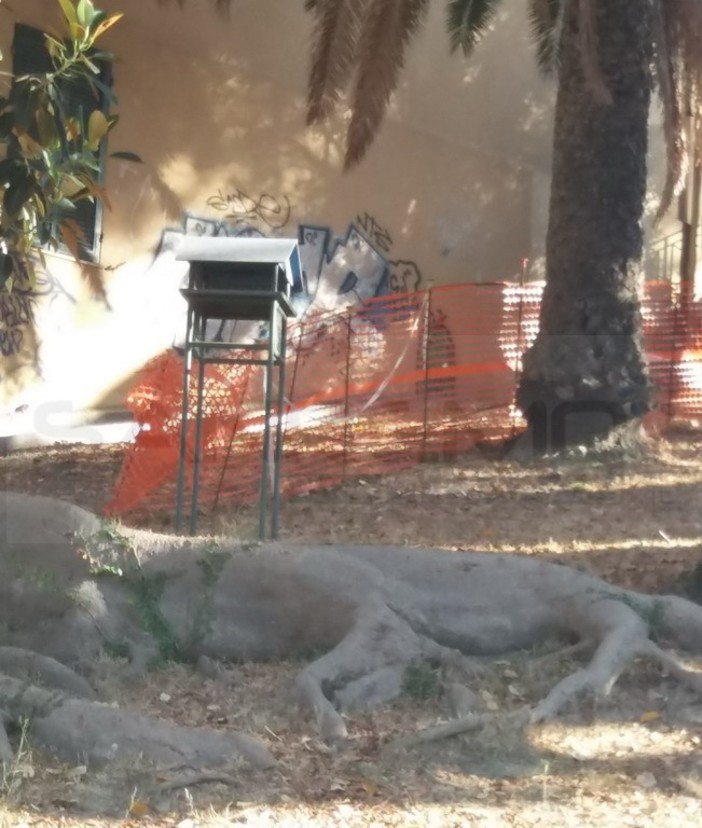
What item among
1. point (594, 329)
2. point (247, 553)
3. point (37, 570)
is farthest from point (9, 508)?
point (594, 329)

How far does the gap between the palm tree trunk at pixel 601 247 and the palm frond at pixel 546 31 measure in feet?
7.32

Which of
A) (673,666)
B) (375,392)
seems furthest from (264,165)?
(673,666)

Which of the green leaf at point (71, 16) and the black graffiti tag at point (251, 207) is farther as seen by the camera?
the black graffiti tag at point (251, 207)

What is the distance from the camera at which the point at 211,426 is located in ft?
28.7

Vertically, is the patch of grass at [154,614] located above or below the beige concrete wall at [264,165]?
below

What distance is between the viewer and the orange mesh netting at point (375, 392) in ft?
28.7

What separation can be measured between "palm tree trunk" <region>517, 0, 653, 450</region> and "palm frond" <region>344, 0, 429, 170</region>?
146cm

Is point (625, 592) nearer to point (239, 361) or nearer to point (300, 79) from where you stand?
point (239, 361)

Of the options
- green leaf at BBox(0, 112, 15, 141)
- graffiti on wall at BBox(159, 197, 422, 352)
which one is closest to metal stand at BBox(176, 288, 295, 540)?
green leaf at BBox(0, 112, 15, 141)

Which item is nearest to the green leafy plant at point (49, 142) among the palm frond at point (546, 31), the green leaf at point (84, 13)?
the green leaf at point (84, 13)

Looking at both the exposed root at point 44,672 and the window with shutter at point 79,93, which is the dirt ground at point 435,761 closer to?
the exposed root at point 44,672

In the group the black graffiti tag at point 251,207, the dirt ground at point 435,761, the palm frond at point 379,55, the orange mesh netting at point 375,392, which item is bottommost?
the dirt ground at point 435,761

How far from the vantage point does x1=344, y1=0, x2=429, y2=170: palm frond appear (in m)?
10.5

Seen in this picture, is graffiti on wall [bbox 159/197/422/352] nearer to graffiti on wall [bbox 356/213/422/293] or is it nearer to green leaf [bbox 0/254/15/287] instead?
graffiti on wall [bbox 356/213/422/293]
